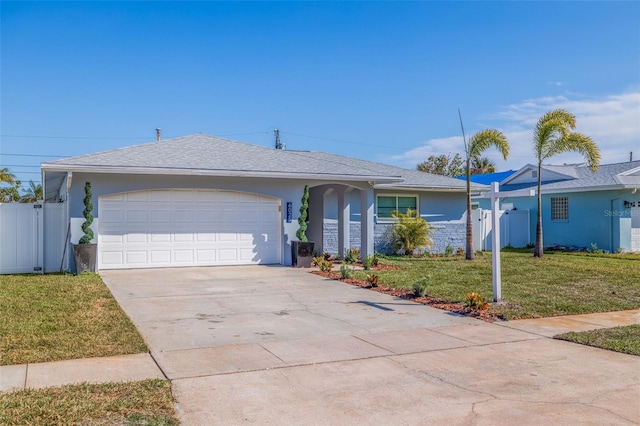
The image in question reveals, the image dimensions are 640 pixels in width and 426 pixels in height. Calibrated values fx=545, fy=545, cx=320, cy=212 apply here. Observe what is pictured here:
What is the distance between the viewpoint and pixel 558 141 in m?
19.6

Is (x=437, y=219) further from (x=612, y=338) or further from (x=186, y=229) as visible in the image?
(x=612, y=338)

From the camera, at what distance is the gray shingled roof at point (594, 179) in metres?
22.6

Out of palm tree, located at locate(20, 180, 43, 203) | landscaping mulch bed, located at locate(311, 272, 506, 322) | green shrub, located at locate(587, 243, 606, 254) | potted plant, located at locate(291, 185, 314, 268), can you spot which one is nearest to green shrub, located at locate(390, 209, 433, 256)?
potted plant, located at locate(291, 185, 314, 268)

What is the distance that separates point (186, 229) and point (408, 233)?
8.81 m

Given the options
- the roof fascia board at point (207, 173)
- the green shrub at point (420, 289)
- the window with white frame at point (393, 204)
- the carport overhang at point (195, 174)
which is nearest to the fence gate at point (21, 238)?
the carport overhang at point (195, 174)

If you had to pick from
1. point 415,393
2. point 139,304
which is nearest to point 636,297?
point 415,393

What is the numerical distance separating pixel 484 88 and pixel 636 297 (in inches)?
359

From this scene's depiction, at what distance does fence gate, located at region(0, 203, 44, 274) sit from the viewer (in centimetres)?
1444

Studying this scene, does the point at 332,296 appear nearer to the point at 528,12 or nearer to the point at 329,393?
the point at 329,393

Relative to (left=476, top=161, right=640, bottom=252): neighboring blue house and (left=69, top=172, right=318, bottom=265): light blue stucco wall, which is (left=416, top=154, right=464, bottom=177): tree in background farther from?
(left=69, top=172, right=318, bottom=265): light blue stucco wall

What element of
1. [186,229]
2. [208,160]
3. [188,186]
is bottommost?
[186,229]

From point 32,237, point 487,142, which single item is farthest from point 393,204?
point 32,237

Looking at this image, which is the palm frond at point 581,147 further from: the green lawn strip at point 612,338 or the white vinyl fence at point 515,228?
the green lawn strip at point 612,338

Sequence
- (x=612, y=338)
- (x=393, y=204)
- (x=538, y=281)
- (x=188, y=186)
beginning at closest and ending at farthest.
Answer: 1. (x=612, y=338)
2. (x=538, y=281)
3. (x=188, y=186)
4. (x=393, y=204)
